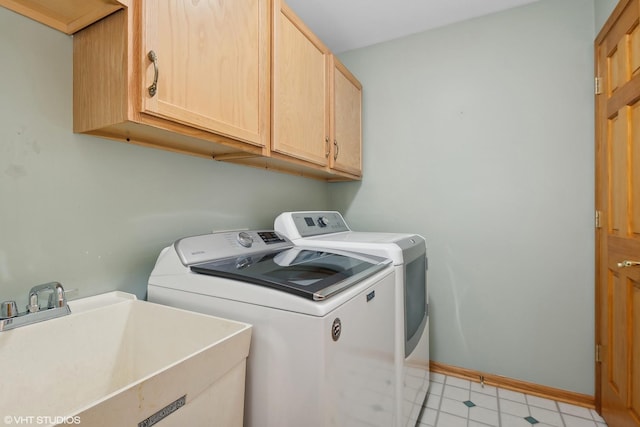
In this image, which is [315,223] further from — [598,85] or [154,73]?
[598,85]

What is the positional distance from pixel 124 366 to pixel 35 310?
1.04 ft

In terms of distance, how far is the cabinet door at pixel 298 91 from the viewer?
139 centimetres

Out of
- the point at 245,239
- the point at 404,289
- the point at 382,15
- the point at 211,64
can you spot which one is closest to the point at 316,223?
the point at 245,239

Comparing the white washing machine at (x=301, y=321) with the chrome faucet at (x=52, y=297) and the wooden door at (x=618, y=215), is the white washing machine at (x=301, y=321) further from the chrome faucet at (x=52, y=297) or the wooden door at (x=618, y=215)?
the wooden door at (x=618, y=215)

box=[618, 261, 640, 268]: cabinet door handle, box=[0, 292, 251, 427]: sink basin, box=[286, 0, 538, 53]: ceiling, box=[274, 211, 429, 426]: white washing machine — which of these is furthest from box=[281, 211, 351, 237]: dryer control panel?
box=[618, 261, 640, 268]: cabinet door handle

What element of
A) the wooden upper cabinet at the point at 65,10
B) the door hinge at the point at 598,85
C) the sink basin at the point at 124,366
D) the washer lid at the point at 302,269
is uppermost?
the door hinge at the point at 598,85

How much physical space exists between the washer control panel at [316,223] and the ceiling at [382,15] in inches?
51.9

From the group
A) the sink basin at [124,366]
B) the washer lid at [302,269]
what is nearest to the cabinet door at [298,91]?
the washer lid at [302,269]

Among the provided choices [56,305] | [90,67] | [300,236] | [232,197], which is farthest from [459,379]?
[90,67]

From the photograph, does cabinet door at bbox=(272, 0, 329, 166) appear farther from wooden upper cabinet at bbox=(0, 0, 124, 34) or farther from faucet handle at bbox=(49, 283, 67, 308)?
faucet handle at bbox=(49, 283, 67, 308)

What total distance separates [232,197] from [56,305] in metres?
0.89

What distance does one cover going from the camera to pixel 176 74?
948mm

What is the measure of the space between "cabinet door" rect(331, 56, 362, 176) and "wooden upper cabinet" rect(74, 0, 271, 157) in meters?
0.72

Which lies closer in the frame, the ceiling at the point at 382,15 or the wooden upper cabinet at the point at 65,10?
the wooden upper cabinet at the point at 65,10
